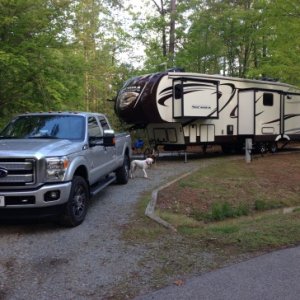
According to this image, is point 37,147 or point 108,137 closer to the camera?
point 37,147

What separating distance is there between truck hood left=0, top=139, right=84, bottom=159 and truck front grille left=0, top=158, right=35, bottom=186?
10 cm

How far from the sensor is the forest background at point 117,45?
486 inches

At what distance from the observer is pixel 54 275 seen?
16.5ft

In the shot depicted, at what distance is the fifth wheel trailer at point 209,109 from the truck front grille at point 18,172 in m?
9.29

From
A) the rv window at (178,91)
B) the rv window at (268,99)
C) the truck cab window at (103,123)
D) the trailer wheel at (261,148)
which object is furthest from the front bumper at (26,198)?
Result: the trailer wheel at (261,148)

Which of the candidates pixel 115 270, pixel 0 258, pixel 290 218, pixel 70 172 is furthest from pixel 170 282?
pixel 290 218

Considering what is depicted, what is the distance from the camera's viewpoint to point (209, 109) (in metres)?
16.7

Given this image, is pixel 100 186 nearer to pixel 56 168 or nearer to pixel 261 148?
pixel 56 168

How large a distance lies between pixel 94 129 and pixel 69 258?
12.6ft

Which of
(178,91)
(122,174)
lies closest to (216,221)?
(122,174)

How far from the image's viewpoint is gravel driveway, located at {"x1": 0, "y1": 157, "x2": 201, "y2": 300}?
182 inches

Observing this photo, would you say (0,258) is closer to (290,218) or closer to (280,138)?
(290,218)

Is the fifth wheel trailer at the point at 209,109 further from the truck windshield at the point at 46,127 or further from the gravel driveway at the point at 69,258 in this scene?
the gravel driveway at the point at 69,258

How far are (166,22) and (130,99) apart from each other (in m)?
14.6
